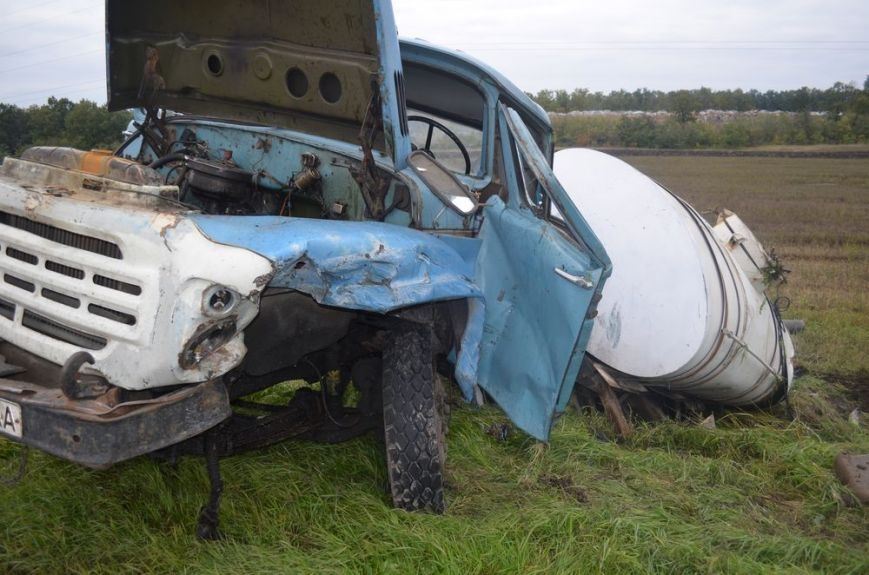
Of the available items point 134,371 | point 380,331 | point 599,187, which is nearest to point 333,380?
point 380,331

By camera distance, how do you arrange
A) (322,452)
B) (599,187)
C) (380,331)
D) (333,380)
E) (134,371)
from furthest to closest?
(599,187) < (333,380) < (322,452) < (380,331) < (134,371)

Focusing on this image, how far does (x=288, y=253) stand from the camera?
271 cm

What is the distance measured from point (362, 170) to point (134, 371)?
5.10 ft

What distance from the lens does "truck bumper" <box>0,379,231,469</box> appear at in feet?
7.95

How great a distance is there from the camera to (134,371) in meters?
2.55

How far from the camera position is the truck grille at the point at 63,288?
2613 mm

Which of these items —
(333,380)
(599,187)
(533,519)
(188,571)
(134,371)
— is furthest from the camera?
(599,187)

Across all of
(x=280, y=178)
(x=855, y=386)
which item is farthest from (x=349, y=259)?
(x=855, y=386)

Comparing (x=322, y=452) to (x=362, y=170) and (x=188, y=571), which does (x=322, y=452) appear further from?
(x=362, y=170)

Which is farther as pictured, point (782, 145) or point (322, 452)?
point (782, 145)

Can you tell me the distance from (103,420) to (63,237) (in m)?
0.80

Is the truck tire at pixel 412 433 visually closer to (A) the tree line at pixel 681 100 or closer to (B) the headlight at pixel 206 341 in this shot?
(B) the headlight at pixel 206 341

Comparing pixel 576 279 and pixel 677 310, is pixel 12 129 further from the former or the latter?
pixel 576 279

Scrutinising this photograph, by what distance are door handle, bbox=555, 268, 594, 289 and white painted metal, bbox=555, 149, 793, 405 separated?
1584 mm
